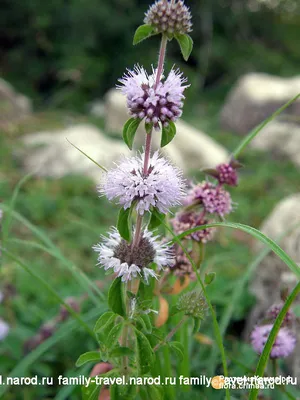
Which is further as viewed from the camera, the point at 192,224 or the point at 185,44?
the point at 192,224

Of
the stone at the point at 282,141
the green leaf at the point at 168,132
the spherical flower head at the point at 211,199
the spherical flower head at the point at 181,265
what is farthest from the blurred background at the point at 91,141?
the green leaf at the point at 168,132

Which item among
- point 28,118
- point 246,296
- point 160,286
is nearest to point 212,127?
point 28,118

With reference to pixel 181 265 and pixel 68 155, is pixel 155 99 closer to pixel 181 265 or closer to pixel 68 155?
pixel 181 265

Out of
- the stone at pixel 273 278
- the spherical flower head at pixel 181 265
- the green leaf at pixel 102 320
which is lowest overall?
the green leaf at pixel 102 320

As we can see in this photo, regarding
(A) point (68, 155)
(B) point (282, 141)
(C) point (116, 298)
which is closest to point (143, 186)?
(C) point (116, 298)

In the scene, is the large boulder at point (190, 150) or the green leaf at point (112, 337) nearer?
the green leaf at point (112, 337)

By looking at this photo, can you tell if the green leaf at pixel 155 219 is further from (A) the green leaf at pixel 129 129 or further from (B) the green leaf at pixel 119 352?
(B) the green leaf at pixel 119 352

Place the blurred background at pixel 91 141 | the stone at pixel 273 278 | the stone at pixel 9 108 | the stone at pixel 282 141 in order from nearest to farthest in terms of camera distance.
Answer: the blurred background at pixel 91 141
the stone at pixel 273 278
the stone at pixel 282 141
the stone at pixel 9 108
